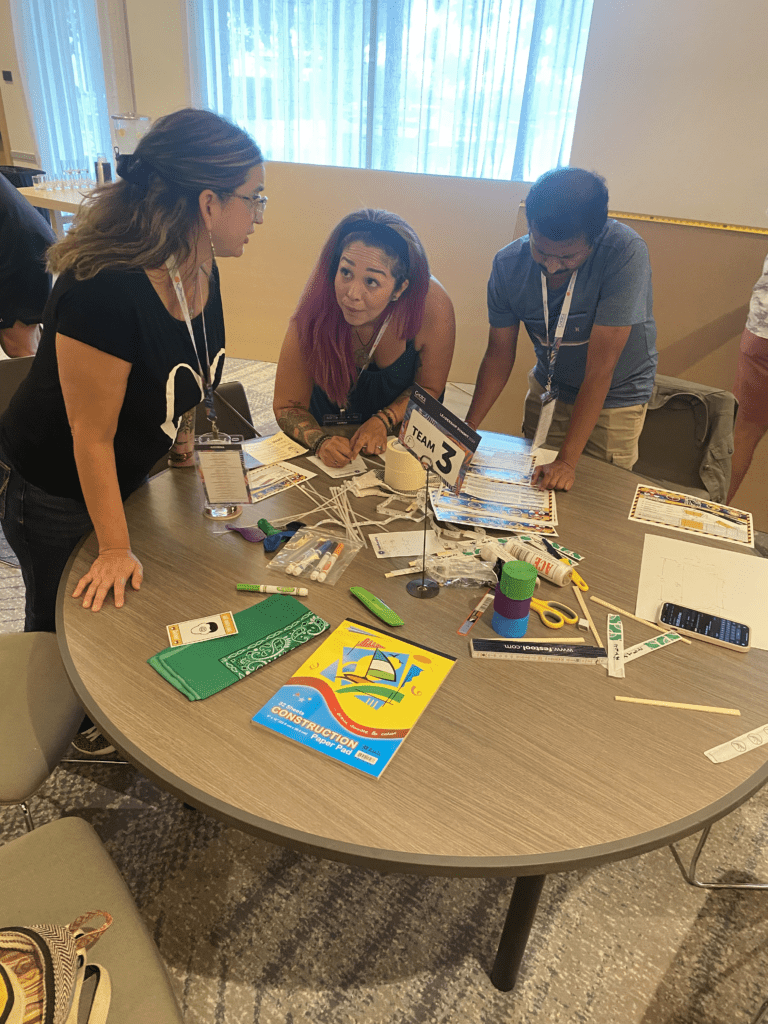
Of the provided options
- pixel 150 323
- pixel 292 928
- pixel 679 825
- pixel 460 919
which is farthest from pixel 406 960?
pixel 150 323

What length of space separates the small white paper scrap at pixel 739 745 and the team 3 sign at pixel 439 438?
571 mm

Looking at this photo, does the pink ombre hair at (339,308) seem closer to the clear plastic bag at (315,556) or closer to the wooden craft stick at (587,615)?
the clear plastic bag at (315,556)

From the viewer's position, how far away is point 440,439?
1199 millimetres

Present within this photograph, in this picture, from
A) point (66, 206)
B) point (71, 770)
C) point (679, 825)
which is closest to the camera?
point (679, 825)

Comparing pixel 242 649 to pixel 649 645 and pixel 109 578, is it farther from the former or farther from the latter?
pixel 649 645

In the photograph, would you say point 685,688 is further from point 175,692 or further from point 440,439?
point 175,692

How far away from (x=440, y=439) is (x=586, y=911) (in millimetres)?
1093

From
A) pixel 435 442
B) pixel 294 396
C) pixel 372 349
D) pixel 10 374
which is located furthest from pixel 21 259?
pixel 435 442

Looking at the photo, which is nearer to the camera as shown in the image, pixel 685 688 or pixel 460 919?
pixel 685 688

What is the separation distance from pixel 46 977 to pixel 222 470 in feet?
2.83

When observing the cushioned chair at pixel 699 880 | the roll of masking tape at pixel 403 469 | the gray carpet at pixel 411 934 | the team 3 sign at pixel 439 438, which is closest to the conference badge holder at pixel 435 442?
the team 3 sign at pixel 439 438

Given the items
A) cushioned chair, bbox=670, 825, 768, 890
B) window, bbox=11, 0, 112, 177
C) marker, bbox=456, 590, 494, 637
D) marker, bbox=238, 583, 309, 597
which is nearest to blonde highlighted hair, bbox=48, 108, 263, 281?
marker, bbox=238, 583, 309, 597

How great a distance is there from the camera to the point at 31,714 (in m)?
1.27

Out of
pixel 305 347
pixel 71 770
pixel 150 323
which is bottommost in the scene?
pixel 71 770
